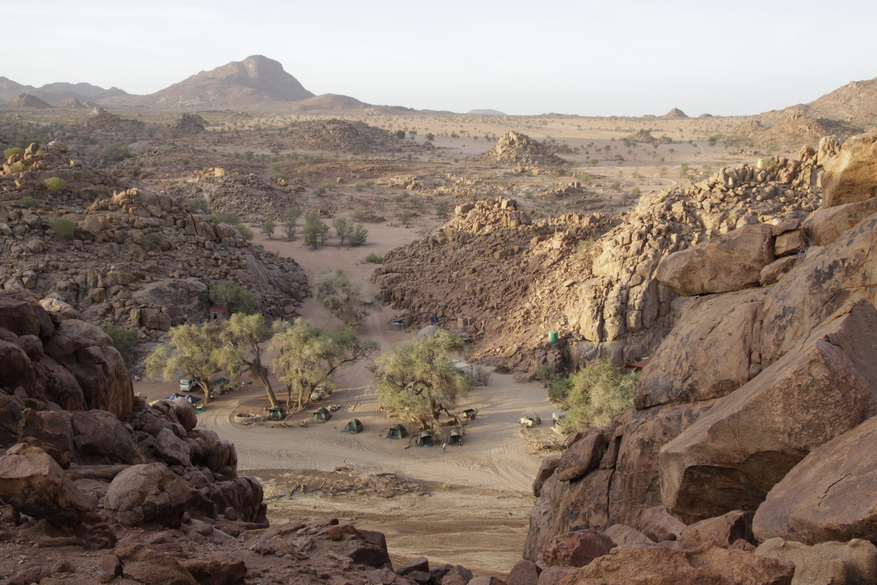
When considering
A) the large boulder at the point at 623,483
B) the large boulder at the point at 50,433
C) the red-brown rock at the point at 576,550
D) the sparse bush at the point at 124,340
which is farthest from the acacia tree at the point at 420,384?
the red-brown rock at the point at 576,550

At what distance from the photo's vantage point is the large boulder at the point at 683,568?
3846 millimetres

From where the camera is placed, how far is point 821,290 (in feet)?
22.3

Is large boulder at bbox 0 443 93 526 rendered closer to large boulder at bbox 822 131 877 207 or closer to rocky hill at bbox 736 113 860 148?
large boulder at bbox 822 131 877 207

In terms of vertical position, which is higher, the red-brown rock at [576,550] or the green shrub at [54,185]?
the green shrub at [54,185]

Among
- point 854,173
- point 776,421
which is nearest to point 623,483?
point 776,421

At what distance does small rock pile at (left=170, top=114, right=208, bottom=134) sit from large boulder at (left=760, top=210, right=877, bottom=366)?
284ft

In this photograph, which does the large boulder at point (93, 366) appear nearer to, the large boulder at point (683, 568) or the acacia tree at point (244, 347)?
the large boulder at point (683, 568)

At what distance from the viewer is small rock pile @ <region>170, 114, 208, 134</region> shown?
269ft

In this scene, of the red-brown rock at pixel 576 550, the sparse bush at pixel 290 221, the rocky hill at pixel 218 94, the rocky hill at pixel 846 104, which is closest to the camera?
the red-brown rock at pixel 576 550

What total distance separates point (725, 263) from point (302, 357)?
1611 cm

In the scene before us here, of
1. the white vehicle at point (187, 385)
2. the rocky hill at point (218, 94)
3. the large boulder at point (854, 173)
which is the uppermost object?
the rocky hill at point (218, 94)

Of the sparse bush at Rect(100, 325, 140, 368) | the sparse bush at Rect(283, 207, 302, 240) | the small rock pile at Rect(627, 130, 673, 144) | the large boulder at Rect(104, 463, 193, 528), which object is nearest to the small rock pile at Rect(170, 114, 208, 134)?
the sparse bush at Rect(283, 207, 302, 240)

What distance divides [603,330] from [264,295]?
18037 millimetres

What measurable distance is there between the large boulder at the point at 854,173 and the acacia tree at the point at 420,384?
1339 cm
